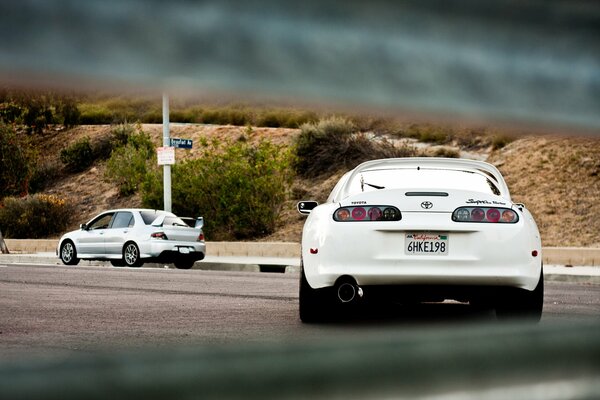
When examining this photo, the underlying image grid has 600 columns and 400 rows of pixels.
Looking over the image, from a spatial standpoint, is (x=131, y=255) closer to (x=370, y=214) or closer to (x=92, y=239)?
(x=92, y=239)

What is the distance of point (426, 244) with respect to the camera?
7863 mm

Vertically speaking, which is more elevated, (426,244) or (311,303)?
(426,244)

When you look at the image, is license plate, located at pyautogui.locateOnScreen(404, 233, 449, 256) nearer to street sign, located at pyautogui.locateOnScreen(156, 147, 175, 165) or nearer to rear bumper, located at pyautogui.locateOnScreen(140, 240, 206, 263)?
rear bumper, located at pyautogui.locateOnScreen(140, 240, 206, 263)

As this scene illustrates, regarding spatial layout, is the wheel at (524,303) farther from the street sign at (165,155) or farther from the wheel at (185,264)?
the street sign at (165,155)

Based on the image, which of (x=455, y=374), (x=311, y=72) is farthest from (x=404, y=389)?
(x=311, y=72)

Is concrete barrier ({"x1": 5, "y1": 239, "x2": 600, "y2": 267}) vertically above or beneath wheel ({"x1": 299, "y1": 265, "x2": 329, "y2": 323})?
beneath

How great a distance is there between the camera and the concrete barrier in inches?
847

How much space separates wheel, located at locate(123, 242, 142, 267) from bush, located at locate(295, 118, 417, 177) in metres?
14.5

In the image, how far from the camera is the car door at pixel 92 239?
77.2 feet

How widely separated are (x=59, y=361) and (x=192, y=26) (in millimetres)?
304

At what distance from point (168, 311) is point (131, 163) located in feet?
99.5

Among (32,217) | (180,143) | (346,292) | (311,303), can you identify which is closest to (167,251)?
(180,143)

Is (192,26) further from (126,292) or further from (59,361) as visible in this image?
(126,292)

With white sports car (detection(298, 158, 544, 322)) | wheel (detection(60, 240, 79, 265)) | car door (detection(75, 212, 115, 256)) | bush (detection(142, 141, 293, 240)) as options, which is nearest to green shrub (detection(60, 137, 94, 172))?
bush (detection(142, 141, 293, 240))
